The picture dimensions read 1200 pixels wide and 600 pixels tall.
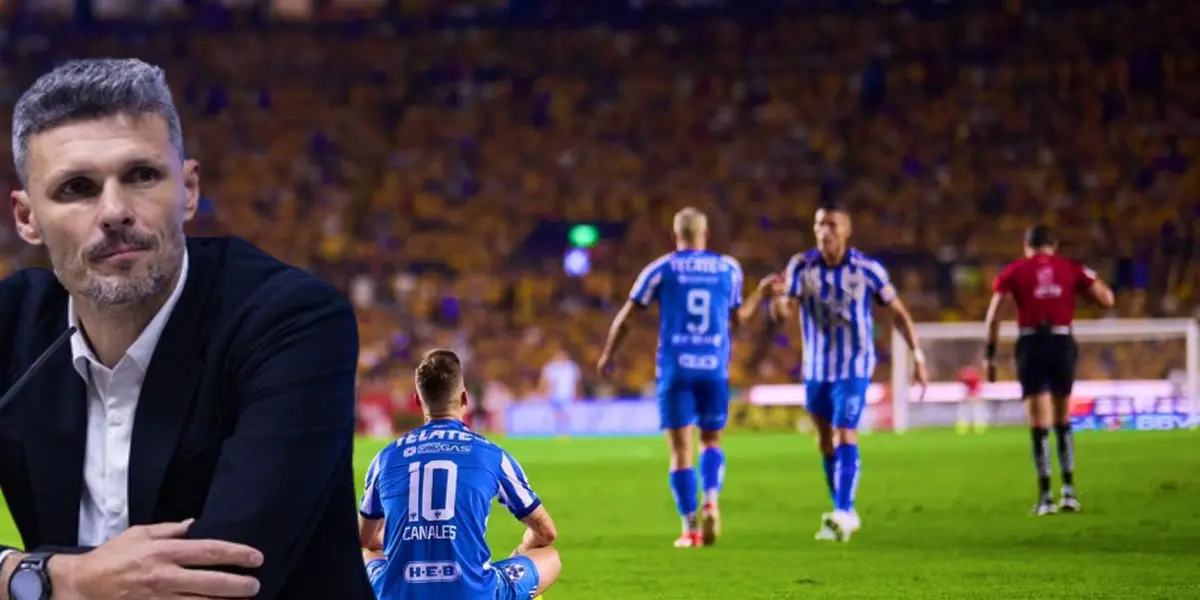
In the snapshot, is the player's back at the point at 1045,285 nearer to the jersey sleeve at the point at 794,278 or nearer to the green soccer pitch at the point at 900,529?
the green soccer pitch at the point at 900,529

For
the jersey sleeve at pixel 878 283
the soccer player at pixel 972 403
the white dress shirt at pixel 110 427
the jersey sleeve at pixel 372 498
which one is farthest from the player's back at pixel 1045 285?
the soccer player at pixel 972 403

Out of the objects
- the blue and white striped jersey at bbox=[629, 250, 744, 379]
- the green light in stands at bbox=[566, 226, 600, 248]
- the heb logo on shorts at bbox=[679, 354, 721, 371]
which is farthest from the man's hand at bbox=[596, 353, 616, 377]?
the green light in stands at bbox=[566, 226, 600, 248]

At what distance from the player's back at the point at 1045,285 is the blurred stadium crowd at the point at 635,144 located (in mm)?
16582

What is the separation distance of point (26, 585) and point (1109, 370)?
2547 centimetres

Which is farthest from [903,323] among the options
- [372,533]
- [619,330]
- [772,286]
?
[372,533]

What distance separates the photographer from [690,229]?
1252cm

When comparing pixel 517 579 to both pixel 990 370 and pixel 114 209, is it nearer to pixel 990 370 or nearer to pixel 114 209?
pixel 114 209

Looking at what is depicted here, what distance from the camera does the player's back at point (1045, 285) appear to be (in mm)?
14281

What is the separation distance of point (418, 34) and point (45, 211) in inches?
1454

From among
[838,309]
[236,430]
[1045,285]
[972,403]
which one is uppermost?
[972,403]

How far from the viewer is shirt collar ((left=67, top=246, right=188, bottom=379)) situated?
114 inches

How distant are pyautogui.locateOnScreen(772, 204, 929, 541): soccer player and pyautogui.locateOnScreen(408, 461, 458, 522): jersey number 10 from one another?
618 cm

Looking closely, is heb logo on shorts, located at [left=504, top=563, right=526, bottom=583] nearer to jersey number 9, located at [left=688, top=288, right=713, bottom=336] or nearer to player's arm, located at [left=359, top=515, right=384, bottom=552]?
player's arm, located at [left=359, top=515, right=384, bottom=552]

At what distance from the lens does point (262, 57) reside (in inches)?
1547
